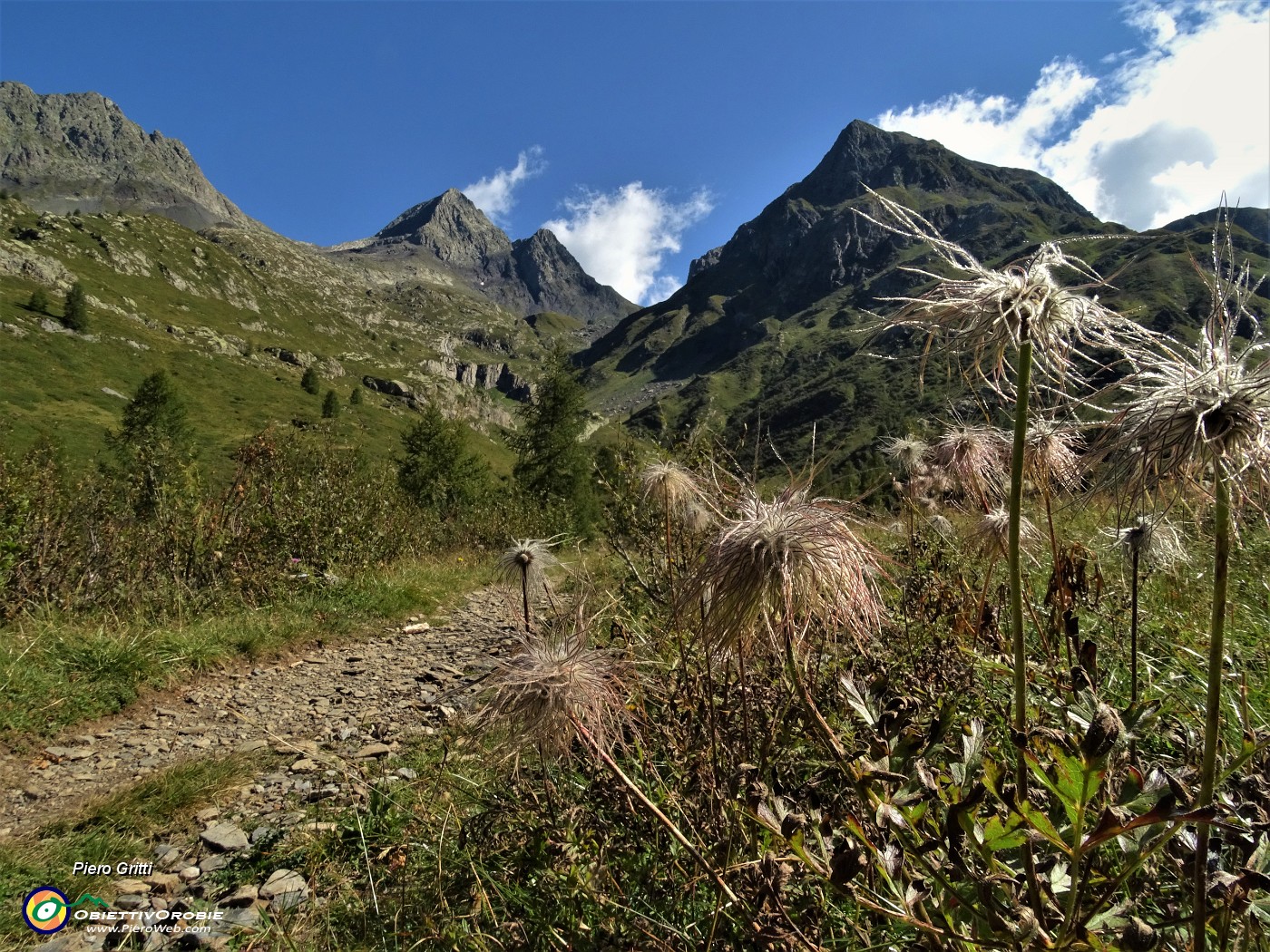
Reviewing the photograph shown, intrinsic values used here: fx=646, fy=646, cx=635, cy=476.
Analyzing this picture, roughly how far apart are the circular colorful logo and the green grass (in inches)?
102

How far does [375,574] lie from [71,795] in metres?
7.50

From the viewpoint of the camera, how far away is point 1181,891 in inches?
68.2

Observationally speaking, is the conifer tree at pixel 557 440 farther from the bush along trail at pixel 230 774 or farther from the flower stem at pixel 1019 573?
the flower stem at pixel 1019 573

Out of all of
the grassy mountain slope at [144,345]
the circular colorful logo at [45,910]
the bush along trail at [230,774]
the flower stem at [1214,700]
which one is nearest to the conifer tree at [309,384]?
the grassy mountain slope at [144,345]

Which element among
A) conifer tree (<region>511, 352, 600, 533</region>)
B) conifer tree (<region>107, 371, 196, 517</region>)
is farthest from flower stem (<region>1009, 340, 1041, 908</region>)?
conifer tree (<region>511, 352, 600, 533</region>)

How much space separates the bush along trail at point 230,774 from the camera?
3713 millimetres

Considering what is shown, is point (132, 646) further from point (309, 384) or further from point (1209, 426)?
point (309, 384)

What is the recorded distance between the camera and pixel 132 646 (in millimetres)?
7051

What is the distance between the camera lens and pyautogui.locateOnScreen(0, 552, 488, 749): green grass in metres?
6.00

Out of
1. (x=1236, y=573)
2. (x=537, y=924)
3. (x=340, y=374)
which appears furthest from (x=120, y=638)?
(x=340, y=374)

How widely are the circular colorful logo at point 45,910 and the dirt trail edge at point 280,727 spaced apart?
1.06 meters

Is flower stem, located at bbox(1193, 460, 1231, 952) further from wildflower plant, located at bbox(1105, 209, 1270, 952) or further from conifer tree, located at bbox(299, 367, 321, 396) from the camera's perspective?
conifer tree, located at bbox(299, 367, 321, 396)

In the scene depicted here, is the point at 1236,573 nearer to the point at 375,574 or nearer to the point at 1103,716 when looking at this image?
the point at 1103,716

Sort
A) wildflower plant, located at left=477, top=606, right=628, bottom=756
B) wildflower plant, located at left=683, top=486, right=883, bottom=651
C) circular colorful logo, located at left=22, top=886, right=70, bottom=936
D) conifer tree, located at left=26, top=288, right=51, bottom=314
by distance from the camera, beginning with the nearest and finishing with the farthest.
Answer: wildflower plant, located at left=683, top=486, right=883, bottom=651
wildflower plant, located at left=477, top=606, right=628, bottom=756
circular colorful logo, located at left=22, top=886, right=70, bottom=936
conifer tree, located at left=26, top=288, right=51, bottom=314
